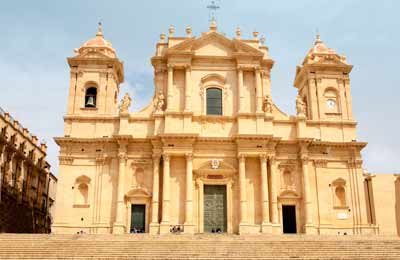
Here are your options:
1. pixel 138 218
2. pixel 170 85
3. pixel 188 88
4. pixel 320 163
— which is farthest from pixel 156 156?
pixel 320 163

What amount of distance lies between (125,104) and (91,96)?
103 inches

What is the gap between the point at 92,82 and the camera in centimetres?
3362

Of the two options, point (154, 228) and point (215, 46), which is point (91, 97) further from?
point (154, 228)

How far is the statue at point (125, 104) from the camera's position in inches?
1284

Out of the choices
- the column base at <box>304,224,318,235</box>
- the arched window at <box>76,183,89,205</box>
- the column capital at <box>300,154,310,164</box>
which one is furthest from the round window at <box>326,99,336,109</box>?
the arched window at <box>76,183,89,205</box>

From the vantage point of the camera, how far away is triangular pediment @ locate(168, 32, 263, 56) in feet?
111

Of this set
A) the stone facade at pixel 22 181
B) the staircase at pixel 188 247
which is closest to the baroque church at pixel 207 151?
the staircase at pixel 188 247

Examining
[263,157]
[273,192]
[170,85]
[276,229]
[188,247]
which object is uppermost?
[170,85]

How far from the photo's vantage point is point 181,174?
31453 millimetres

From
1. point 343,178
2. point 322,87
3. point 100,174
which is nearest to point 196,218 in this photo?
point 100,174

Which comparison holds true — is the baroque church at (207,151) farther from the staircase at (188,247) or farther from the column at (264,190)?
the staircase at (188,247)

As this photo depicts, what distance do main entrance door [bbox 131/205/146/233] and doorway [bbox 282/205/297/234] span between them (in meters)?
8.92

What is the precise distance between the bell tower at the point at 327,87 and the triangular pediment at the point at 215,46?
4.20 m

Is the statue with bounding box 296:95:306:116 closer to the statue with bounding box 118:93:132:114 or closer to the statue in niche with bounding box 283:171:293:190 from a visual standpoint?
the statue in niche with bounding box 283:171:293:190
